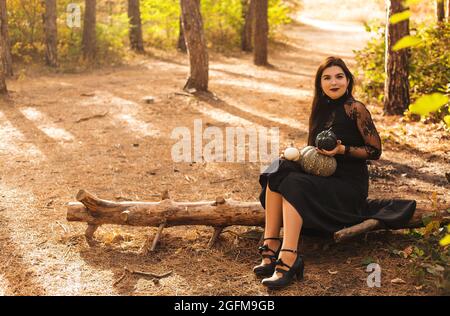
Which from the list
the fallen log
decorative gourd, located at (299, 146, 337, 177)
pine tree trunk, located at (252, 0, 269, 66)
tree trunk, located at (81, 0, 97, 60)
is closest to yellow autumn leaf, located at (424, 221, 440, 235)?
decorative gourd, located at (299, 146, 337, 177)

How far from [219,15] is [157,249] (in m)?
16.5

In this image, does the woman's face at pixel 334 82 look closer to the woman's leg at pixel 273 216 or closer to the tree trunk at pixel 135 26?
the woman's leg at pixel 273 216

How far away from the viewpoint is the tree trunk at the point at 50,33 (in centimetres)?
1512

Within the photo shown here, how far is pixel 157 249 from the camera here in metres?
5.00

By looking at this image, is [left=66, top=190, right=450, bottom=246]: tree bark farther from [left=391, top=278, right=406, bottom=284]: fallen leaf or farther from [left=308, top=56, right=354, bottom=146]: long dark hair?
[left=391, top=278, right=406, bottom=284]: fallen leaf

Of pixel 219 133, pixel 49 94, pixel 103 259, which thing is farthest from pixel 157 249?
pixel 49 94

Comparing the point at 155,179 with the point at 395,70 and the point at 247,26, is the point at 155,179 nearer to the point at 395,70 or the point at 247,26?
the point at 395,70

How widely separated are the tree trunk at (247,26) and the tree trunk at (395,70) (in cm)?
1100

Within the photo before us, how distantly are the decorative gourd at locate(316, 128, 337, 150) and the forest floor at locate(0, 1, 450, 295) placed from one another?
87 centimetres

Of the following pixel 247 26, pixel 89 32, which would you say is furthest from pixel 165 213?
pixel 247 26

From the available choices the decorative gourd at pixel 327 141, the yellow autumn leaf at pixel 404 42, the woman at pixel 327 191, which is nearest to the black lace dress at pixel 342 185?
the woman at pixel 327 191

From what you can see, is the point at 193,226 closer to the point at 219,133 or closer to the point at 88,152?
the point at 88,152

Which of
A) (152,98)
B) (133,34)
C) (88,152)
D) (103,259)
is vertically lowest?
(103,259)
